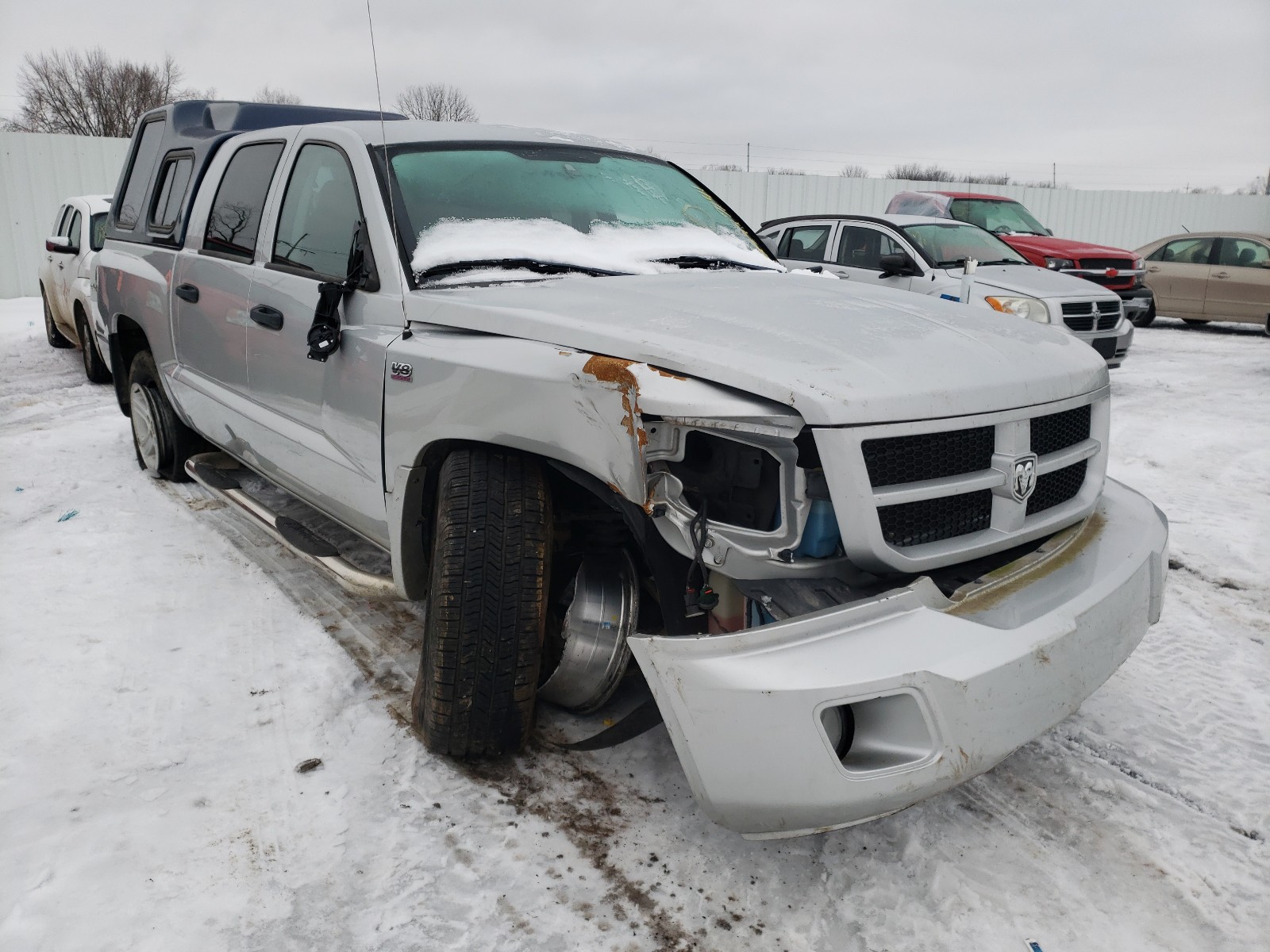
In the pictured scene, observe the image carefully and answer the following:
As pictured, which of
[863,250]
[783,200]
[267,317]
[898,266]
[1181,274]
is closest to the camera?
[267,317]

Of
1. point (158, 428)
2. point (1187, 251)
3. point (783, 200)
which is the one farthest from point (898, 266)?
point (783, 200)

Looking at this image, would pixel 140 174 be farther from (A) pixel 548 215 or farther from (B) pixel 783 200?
(B) pixel 783 200

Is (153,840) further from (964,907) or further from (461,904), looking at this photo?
(964,907)

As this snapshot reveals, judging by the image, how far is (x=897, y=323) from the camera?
7.83 feet

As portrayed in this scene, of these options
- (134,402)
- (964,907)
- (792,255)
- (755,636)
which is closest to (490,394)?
(755,636)

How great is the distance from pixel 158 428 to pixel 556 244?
318 centimetres

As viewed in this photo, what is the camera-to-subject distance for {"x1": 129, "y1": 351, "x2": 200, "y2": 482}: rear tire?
4984 millimetres

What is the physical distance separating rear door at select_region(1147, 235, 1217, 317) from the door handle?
13.1 m

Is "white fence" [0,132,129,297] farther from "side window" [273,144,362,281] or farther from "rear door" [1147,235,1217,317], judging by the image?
"rear door" [1147,235,1217,317]

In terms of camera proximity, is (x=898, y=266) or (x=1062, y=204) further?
(x=1062, y=204)

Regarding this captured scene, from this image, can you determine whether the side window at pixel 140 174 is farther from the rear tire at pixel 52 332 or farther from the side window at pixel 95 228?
the rear tire at pixel 52 332

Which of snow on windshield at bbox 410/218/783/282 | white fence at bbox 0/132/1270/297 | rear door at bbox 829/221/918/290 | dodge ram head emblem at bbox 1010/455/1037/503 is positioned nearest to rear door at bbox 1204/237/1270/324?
white fence at bbox 0/132/1270/297

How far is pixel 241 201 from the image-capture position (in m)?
3.84

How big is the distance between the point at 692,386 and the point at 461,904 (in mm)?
1264
